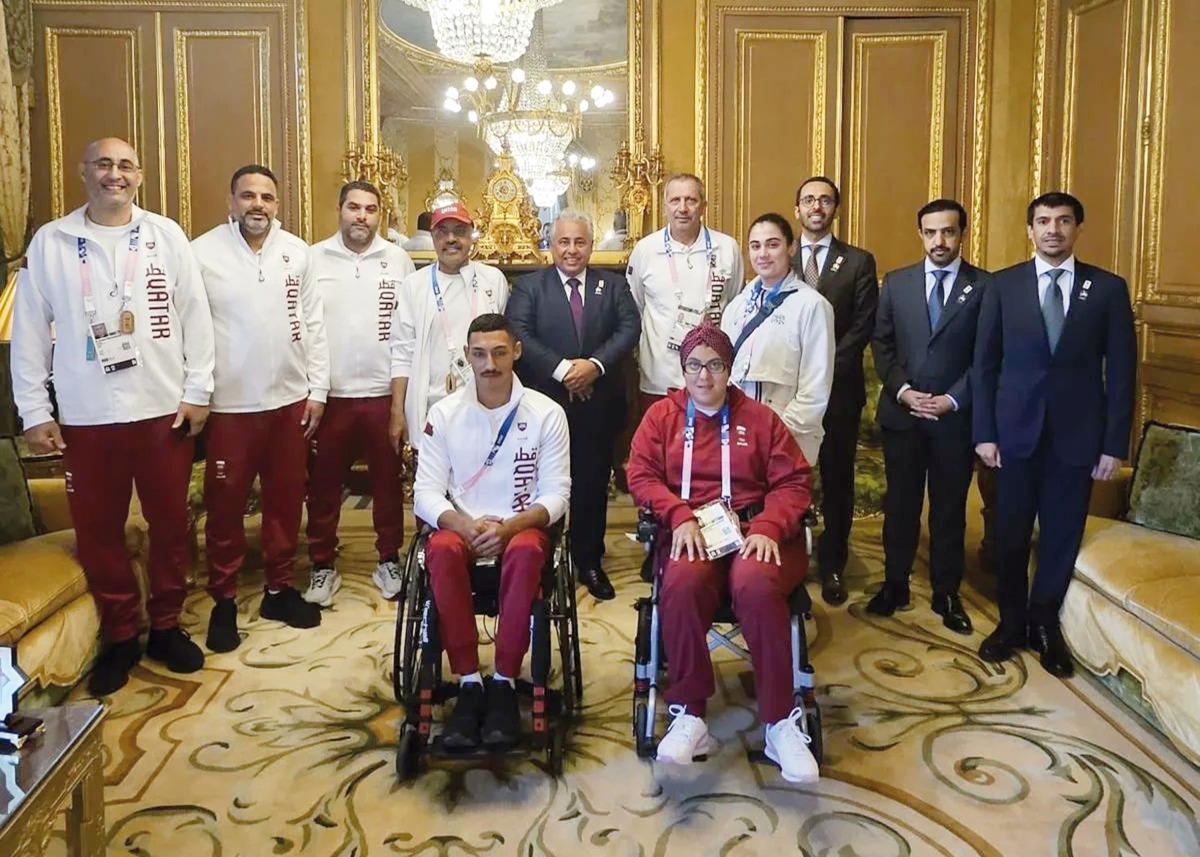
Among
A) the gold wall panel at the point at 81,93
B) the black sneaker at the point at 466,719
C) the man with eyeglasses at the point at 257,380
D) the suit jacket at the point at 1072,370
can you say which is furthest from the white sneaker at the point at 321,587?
the gold wall panel at the point at 81,93

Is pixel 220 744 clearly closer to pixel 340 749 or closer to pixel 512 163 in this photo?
pixel 340 749

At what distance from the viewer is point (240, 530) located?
3619 millimetres

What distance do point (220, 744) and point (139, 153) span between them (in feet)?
12.1

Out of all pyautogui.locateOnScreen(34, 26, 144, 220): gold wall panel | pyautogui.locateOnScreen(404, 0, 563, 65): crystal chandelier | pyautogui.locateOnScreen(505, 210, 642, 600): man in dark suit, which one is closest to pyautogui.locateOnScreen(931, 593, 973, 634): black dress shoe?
pyautogui.locateOnScreen(505, 210, 642, 600): man in dark suit

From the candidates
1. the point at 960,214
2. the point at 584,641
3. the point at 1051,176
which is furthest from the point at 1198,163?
the point at 584,641

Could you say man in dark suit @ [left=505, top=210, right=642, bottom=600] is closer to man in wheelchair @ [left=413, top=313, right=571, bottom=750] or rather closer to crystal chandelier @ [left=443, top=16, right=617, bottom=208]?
man in wheelchair @ [left=413, top=313, right=571, bottom=750]

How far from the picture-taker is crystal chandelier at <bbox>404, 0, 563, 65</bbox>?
441cm

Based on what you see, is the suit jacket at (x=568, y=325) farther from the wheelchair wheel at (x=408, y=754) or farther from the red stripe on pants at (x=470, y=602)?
the wheelchair wheel at (x=408, y=754)

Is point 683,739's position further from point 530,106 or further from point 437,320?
point 530,106

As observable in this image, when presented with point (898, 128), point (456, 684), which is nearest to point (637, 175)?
point (898, 128)

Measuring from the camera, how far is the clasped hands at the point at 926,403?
3514 mm

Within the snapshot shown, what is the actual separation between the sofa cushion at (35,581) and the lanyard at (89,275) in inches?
30.9

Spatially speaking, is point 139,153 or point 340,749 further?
point 139,153

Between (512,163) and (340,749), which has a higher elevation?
(512,163)
